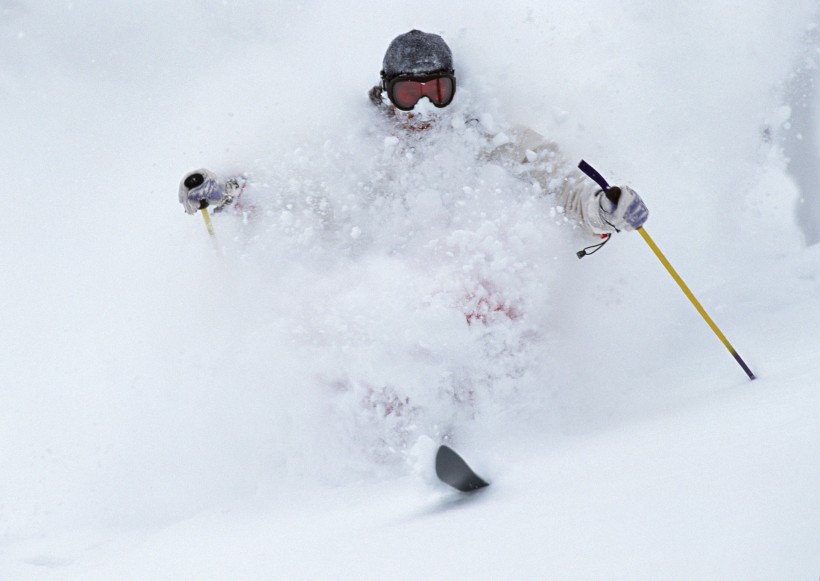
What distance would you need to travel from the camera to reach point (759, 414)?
175cm

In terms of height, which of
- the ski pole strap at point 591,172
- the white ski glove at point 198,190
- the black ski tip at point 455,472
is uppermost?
the white ski glove at point 198,190

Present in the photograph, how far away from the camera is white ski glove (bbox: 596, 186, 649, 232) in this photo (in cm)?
238

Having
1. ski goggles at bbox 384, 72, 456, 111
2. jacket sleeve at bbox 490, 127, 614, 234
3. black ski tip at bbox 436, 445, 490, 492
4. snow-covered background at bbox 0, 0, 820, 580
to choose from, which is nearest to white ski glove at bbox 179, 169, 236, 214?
snow-covered background at bbox 0, 0, 820, 580

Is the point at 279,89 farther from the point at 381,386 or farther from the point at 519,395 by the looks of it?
the point at 519,395

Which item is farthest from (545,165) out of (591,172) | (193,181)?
(193,181)

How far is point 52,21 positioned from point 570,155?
4015 millimetres

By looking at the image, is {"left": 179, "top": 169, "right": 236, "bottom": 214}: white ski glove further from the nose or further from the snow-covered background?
the snow-covered background

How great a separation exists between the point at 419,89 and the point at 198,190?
1241 millimetres

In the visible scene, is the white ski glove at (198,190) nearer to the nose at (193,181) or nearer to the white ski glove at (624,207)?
the nose at (193,181)

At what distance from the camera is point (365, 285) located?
2.85m

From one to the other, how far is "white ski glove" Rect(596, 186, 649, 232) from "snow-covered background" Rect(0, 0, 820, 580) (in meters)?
0.52

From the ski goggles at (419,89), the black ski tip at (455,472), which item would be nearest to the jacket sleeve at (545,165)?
the ski goggles at (419,89)

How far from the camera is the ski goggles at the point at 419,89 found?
8.95 feet

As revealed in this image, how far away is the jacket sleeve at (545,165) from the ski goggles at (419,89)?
0.39 m
